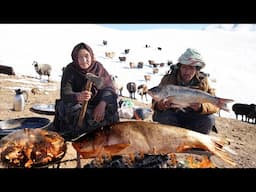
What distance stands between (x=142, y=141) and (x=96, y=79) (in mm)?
855

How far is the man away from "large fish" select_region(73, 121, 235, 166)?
8 centimetres

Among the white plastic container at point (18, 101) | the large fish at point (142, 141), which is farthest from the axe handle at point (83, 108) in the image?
the white plastic container at point (18, 101)

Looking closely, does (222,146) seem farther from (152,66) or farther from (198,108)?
(152,66)

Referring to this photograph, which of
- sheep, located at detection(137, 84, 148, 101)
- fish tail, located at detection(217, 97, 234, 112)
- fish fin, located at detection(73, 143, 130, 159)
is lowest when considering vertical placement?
fish fin, located at detection(73, 143, 130, 159)

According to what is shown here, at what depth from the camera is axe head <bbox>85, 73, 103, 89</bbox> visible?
4.34m

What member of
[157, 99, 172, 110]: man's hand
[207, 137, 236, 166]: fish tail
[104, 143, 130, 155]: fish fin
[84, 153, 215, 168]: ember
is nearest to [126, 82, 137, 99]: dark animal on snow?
[157, 99, 172, 110]: man's hand

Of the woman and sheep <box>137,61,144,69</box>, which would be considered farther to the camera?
sheep <box>137,61,144,69</box>

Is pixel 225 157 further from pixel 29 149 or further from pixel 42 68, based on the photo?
pixel 42 68

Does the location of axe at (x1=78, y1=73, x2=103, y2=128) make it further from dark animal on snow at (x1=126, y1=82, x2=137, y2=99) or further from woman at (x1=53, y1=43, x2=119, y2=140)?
dark animal on snow at (x1=126, y1=82, x2=137, y2=99)

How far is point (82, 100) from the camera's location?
433 centimetres

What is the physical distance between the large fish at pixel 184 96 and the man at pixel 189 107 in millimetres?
49

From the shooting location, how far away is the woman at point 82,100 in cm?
433

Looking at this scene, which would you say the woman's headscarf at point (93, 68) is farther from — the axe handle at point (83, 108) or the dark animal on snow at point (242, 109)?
the dark animal on snow at point (242, 109)

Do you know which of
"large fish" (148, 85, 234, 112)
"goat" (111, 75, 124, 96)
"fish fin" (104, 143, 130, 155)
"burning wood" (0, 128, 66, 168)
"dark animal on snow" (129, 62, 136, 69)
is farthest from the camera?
"dark animal on snow" (129, 62, 136, 69)
